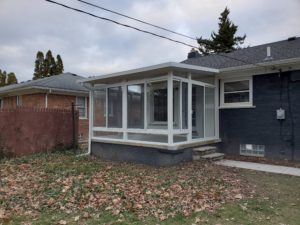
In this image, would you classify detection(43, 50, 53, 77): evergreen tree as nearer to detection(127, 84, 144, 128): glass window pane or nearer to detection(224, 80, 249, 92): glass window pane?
detection(127, 84, 144, 128): glass window pane

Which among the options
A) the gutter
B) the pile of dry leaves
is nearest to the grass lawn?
the pile of dry leaves

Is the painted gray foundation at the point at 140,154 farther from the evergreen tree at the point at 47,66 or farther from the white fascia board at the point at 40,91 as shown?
the evergreen tree at the point at 47,66

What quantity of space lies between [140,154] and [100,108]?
8.70ft

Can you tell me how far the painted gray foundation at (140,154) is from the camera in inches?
315

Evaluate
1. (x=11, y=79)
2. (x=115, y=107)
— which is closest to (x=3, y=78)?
(x=11, y=79)

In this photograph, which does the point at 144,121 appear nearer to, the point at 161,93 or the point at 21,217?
the point at 161,93

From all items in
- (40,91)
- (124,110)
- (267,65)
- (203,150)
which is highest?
(267,65)

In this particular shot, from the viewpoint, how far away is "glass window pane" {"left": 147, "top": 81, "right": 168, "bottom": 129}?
27.0ft

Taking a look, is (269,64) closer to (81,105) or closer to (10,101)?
(81,105)

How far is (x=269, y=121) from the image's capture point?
29.5ft

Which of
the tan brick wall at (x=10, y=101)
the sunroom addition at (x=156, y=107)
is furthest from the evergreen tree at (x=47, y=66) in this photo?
the sunroom addition at (x=156, y=107)

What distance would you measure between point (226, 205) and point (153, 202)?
1.28 metres

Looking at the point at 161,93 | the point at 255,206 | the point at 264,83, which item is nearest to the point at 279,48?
the point at 264,83

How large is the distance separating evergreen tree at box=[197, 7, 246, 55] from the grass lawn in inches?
1064
